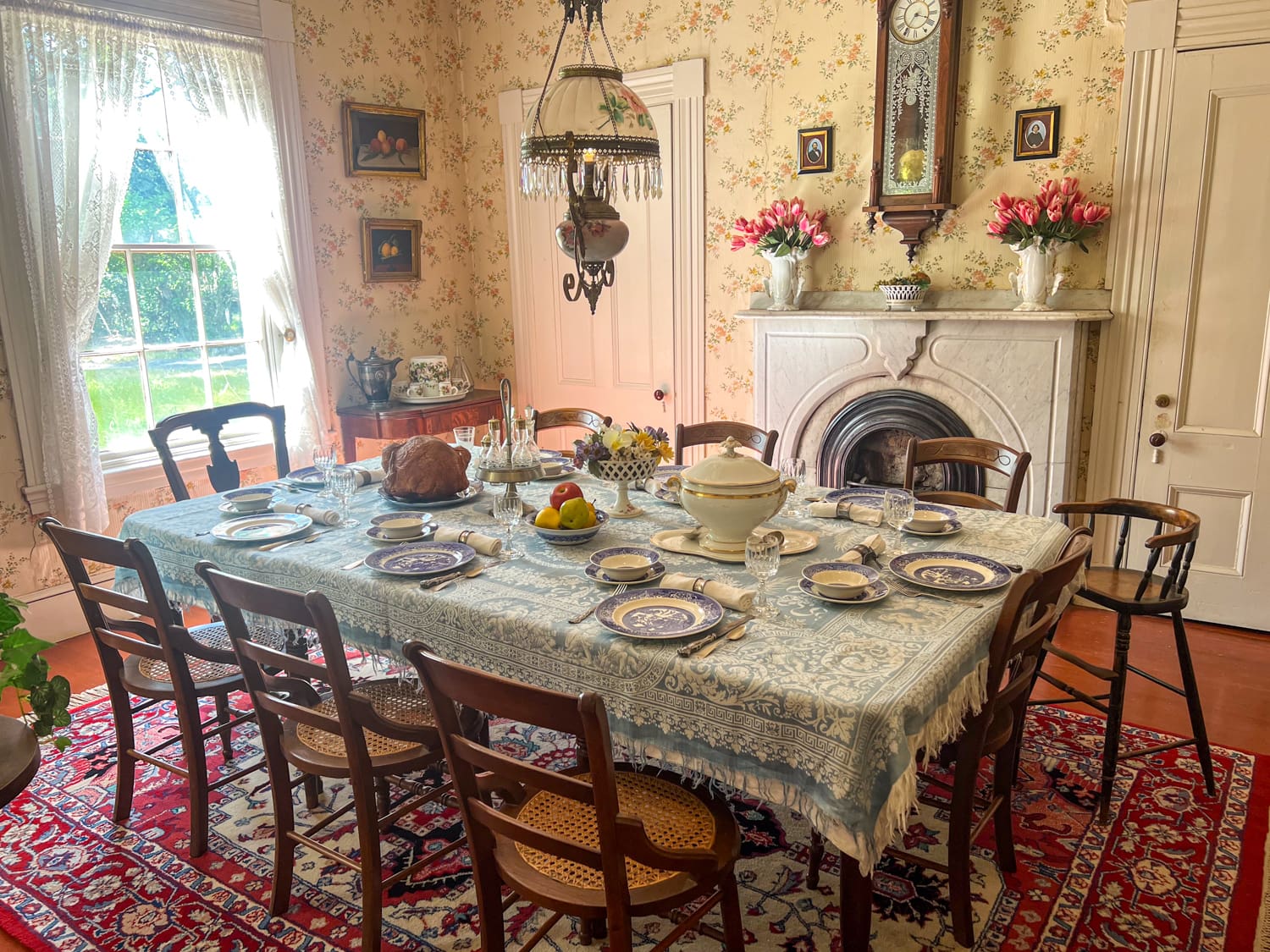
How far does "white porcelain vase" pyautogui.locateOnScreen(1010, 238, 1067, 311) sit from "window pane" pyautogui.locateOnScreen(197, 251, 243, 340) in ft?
11.4

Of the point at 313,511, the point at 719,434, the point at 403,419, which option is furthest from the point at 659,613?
the point at 403,419

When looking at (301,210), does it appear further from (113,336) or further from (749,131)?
(749,131)

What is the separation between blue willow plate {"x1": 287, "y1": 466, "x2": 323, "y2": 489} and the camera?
9.50ft

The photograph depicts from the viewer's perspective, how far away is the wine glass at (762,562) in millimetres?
1831

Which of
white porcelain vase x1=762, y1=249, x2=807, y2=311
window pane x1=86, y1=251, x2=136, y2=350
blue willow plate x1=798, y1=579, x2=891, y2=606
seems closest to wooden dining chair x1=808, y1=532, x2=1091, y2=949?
blue willow plate x1=798, y1=579, x2=891, y2=606

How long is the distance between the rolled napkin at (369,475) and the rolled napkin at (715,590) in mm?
1368

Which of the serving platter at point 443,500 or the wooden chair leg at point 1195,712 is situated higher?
the serving platter at point 443,500

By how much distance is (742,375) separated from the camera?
14.7 ft

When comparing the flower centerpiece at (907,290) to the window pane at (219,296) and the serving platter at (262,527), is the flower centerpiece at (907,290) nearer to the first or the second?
the serving platter at (262,527)

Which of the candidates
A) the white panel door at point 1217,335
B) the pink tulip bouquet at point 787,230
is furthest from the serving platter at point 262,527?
the white panel door at point 1217,335

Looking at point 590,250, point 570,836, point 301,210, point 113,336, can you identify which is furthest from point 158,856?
point 301,210

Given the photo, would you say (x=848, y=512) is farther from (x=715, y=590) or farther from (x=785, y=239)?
(x=785, y=239)

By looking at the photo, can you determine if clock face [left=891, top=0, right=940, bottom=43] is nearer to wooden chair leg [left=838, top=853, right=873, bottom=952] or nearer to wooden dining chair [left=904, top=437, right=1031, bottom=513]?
wooden dining chair [left=904, top=437, right=1031, bottom=513]

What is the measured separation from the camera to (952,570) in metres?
2.03
